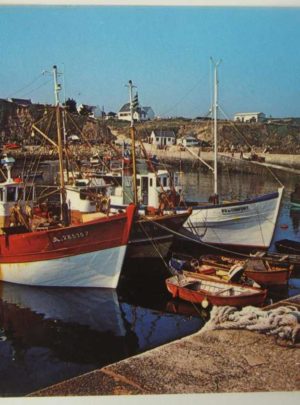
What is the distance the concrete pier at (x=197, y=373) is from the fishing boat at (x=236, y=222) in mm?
6645

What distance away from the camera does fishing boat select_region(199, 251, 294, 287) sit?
9.90 meters

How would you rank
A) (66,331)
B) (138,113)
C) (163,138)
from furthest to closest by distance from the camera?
1. (163,138)
2. (138,113)
3. (66,331)

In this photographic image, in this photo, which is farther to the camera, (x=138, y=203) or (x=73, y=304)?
(x=138, y=203)

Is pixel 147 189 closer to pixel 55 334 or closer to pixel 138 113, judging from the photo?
pixel 138 113

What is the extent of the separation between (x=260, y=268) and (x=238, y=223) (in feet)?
8.32

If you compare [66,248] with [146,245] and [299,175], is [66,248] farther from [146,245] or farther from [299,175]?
[299,175]

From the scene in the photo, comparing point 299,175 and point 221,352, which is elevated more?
point 299,175

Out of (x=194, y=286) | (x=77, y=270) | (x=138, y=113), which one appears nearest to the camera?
(x=194, y=286)

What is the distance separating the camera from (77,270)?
31.0ft

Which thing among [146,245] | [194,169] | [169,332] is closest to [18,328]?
[169,332]

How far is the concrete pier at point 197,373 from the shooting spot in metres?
5.35

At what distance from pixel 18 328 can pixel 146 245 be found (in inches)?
132

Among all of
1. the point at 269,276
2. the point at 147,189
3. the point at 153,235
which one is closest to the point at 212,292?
the point at 269,276

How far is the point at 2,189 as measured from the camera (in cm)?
1030
